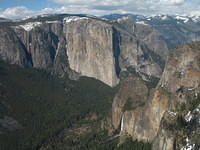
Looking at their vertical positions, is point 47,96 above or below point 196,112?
below

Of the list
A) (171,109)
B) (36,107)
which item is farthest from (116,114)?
(36,107)

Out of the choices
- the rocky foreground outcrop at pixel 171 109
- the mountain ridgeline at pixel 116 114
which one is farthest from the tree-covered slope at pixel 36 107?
the rocky foreground outcrop at pixel 171 109

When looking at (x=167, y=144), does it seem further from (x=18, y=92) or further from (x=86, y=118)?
(x=18, y=92)

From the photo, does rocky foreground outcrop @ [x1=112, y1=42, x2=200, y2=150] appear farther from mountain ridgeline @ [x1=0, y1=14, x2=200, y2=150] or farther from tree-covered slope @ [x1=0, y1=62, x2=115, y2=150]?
tree-covered slope @ [x1=0, y1=62, x2=115, y2=150]

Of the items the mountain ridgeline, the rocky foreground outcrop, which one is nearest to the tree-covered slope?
the mountain ridgeline

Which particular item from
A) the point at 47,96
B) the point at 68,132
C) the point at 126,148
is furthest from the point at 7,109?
the point at 126,148

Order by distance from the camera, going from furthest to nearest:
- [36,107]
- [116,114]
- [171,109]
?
[36,107] < [116,114] < [171,109]

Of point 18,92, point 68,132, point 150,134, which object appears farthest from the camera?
point 18,92

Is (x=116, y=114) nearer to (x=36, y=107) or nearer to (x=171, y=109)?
(x=171, y=109)
